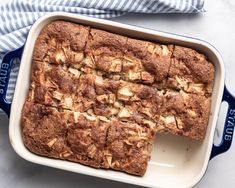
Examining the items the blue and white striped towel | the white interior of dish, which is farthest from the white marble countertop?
the white interior of dish

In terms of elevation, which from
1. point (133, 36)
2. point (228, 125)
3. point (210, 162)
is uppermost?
point (133, 36)

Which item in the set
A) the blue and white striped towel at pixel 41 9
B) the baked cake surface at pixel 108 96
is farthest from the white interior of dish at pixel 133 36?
the blue and white striped towel at pixel 41 9

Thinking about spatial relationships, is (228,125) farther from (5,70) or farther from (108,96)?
(5,70)

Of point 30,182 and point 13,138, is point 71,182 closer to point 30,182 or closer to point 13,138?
point 30,182

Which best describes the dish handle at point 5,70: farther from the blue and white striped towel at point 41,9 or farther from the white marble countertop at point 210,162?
the white marble countertop at point 210,162

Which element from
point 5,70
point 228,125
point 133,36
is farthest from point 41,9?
point 228,125
